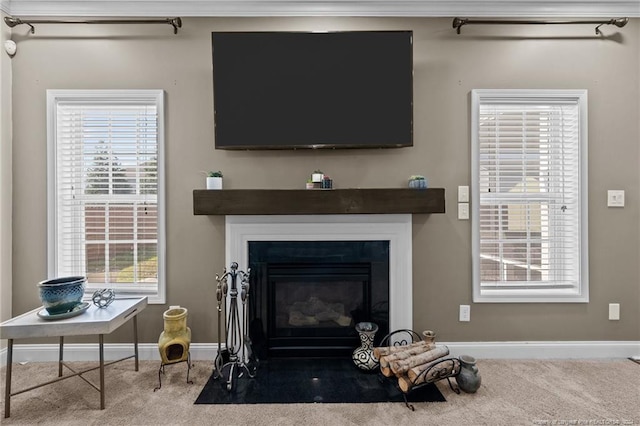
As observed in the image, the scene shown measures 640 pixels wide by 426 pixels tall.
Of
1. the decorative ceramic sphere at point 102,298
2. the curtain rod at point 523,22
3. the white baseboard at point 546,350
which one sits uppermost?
the curtain rod at point 523,22

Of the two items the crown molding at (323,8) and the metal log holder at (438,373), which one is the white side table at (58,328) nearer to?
the metal log holder at (438,373)

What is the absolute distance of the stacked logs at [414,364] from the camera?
1938mm

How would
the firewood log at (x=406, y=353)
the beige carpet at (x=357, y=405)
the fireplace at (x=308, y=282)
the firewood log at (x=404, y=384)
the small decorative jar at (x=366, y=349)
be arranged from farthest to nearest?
the fireplace at (x=308, y=282)
the small decorative jar at (x=366, y=349)
the firewood log at (x=406, y=353)
the firewood log at (x=404, y=384)
the beige carpet at (x=357, y=405)

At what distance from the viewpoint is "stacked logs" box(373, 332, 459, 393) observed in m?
1.94

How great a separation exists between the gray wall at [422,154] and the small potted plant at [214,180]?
126 mm

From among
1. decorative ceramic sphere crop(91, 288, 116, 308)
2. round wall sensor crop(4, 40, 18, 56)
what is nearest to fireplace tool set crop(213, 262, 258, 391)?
decorative ceramic sphere crop(91, 288, 116, 308)

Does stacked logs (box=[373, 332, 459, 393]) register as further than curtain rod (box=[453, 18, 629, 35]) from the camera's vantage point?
No

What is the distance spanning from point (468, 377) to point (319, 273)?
1.17 metres

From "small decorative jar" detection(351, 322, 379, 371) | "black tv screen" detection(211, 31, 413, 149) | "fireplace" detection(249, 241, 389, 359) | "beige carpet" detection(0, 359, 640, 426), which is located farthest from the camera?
"fireplace" detection(249, 241, 389, 359)

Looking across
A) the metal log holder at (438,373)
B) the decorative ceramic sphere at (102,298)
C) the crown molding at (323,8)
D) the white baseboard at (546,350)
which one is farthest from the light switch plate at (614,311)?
the decorative ceramic sphere at (102,298)

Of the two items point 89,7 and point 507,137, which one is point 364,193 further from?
point 89,7

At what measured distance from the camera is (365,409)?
1873 millimetres

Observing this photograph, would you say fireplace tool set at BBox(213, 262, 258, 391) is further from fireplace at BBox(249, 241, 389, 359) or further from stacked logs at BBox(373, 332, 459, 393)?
stacked logs at BBox(373, 332, 459, 393)

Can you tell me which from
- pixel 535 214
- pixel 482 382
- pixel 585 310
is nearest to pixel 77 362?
pixel 482 382
